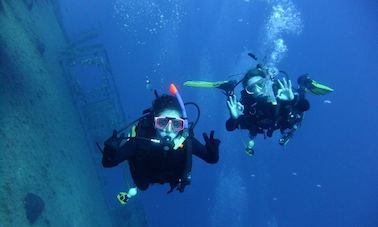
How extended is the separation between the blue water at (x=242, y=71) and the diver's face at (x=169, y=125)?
19.4 meters

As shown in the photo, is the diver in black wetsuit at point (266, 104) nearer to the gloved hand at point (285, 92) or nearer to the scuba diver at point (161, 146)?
the gloved hand at point (285, 92)

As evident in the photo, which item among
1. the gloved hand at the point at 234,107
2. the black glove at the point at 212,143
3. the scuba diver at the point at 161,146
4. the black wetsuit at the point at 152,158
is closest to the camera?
the scuba diver at the point at 161,146

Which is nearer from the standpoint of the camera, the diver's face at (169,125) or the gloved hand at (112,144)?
the gloved hand at (112,144)

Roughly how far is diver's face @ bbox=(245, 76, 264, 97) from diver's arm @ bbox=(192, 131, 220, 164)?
7.11 feet

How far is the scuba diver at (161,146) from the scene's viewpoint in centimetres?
400

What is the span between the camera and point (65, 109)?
8766mm

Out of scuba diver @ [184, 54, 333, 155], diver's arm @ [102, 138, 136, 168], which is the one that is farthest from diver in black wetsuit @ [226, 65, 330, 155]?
diver's arm @ [102, 138, 136, 168]

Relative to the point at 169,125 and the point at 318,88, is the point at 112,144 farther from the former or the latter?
the point at 318,88

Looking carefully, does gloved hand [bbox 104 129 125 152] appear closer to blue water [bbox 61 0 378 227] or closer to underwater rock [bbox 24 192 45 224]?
underwater rock [bbox 24 192 45 224]

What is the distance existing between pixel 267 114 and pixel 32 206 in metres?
4.22

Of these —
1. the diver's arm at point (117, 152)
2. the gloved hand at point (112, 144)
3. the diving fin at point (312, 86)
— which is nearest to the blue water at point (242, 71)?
the diving fin at point (312, 86)

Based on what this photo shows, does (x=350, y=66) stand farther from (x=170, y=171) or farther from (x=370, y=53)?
(x=170, y=171)

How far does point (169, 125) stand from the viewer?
4.01m

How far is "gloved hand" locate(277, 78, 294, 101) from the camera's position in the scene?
6.12m
